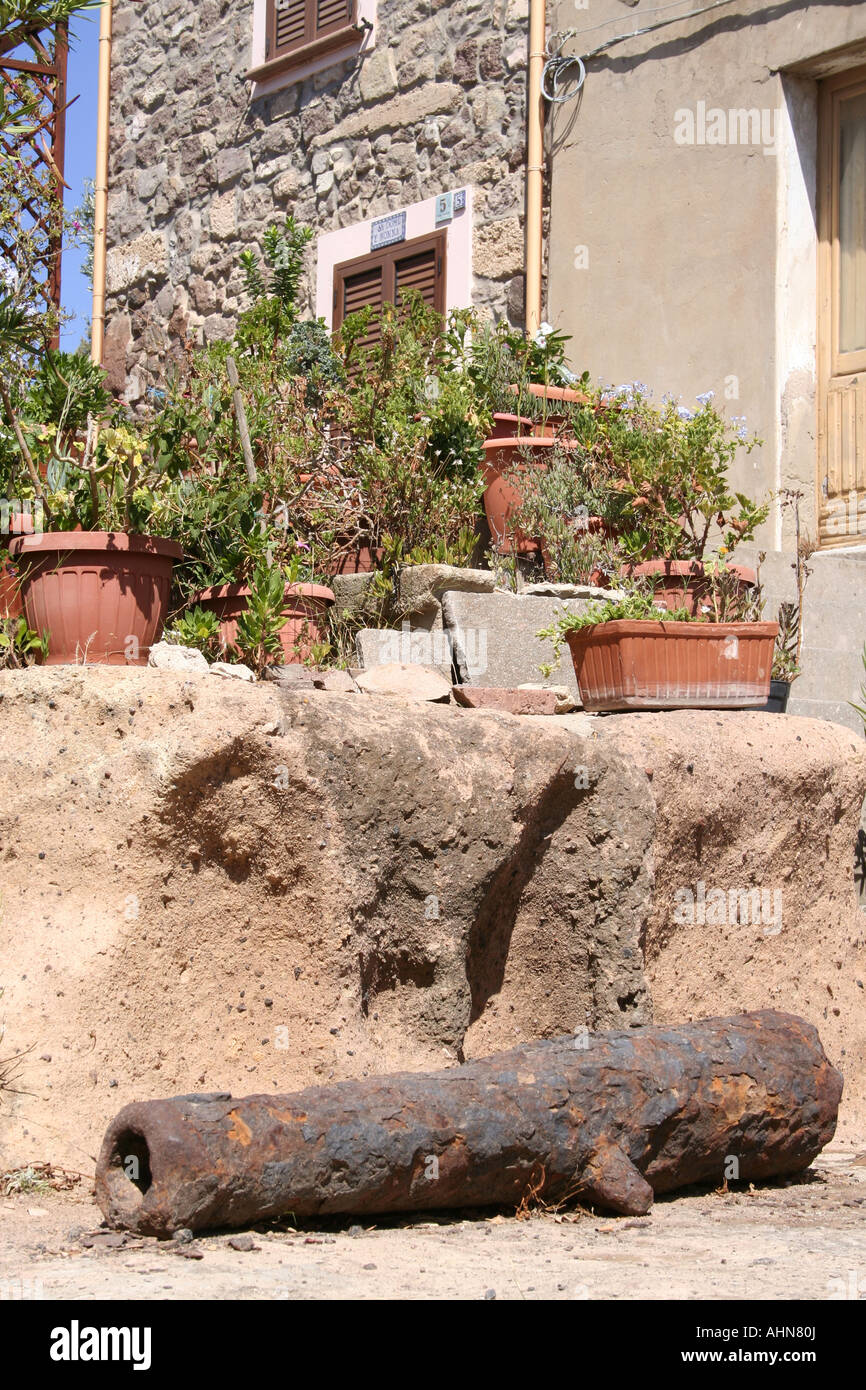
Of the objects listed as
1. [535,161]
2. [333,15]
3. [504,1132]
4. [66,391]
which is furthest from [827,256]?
[504,1132]

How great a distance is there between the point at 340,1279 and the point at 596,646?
2869 mm

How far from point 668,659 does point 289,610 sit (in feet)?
4.91

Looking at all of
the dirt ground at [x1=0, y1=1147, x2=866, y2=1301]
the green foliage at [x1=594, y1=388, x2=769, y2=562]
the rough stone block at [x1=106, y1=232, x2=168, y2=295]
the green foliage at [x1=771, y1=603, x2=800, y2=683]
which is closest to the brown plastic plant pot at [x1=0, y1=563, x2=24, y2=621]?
the dirt ground at [x1=0, y1=1147, x2=866, y2=1301]

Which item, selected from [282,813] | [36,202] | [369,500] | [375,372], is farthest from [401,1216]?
[36,202]

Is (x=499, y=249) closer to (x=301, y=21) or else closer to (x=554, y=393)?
(x=554, y=393)

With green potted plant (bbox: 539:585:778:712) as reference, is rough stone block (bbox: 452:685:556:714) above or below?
below

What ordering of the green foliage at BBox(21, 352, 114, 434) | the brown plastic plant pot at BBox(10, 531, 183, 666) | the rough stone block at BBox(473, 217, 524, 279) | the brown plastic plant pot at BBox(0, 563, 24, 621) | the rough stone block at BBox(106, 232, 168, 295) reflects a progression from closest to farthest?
the brown plastic plant pot at BBox(10, 531, 183, 666)
the brown plastic plant pot at BBox(0, 563, 24, 621)
the green foliage at BBox(21, 352, 114, 434)
the rough stone block at BBox(473, 217, 524, 279)
the rough stone block at BBox(106, 232, 168, 295)

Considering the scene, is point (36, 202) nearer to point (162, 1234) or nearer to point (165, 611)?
point (165, 611)

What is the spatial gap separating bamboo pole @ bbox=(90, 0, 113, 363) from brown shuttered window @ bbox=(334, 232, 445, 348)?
238 cm

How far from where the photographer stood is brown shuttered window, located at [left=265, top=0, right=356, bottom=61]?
10078mm

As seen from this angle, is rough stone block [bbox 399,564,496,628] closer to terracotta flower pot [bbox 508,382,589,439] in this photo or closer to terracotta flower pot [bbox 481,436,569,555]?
terracotta flower pot [bbox 481,436,569,555]

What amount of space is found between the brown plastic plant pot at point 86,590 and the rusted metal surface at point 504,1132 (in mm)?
1898

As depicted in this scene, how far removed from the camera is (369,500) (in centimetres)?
694

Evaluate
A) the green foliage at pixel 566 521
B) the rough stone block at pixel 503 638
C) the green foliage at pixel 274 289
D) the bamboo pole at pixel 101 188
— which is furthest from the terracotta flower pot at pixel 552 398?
the bamboo pole at pixel 101 188
